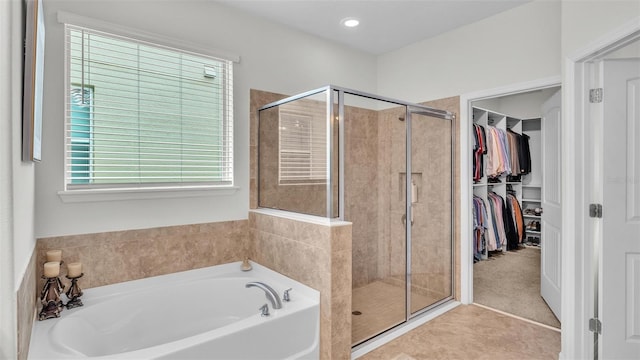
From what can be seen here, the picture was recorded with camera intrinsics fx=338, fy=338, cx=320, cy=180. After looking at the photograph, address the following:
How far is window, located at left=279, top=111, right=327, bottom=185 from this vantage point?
7.70 feet

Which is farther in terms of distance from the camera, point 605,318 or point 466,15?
point 466,15

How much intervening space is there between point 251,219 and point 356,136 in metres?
1.13

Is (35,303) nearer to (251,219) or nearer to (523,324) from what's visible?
(251,219)

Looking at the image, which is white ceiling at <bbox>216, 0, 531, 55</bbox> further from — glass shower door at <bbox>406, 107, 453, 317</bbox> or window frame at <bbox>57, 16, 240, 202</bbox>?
glass shower door at <bbox>406, 107, 453, 317</bbox>

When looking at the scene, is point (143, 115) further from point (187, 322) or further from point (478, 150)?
point (478, 150)

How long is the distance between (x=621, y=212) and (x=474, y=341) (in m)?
1.30

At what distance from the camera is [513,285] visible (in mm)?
3709

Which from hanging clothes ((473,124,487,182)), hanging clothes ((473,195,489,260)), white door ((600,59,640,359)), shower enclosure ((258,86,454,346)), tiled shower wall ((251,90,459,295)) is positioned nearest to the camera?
white door ((600,59,640,359))

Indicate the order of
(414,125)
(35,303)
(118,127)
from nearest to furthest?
1. (35,303)
2. (118,127)
3. (414,125)

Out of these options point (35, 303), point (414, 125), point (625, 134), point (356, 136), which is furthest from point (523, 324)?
point (35, 303)

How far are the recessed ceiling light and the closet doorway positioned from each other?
130cm

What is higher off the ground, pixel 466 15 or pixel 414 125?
pixel 466 15

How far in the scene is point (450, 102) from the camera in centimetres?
326

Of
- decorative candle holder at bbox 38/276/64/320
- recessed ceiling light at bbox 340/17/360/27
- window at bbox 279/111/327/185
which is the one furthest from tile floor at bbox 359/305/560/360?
recessed ceiling light at bbox 340/17/360/27
